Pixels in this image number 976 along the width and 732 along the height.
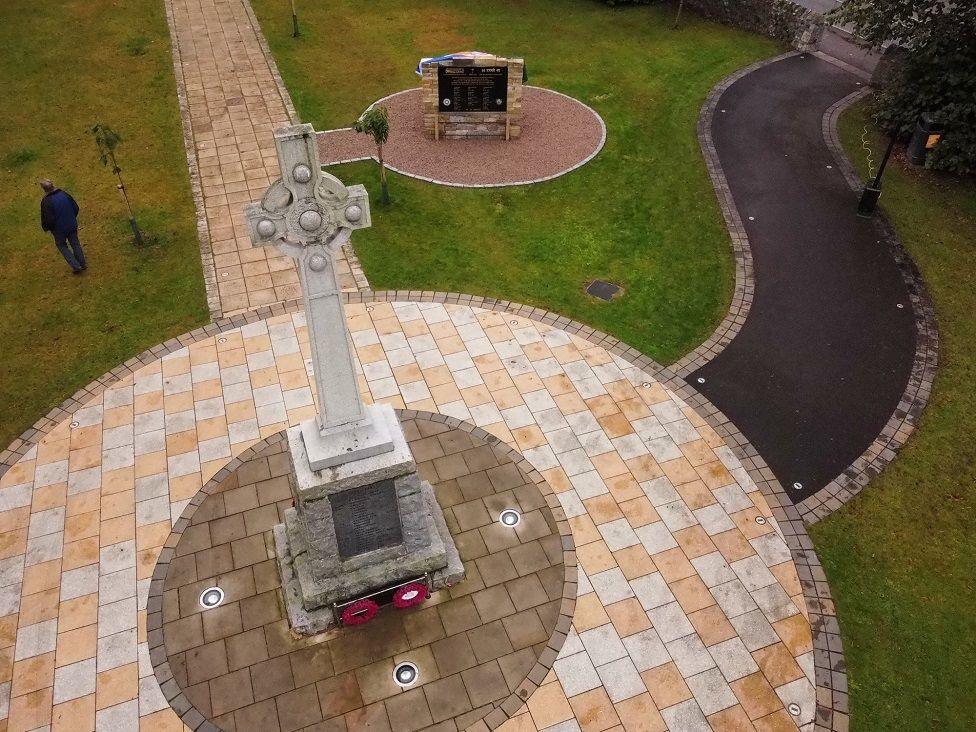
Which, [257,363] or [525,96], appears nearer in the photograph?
[257,363]

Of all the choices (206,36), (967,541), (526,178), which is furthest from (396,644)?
(206,36)

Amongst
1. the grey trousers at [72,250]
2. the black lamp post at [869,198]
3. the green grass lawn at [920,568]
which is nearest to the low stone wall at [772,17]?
the black lamp post at [869,198]

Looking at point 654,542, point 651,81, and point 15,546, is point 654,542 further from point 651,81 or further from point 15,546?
point 651,81

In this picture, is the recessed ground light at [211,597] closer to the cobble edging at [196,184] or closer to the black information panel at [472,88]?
the cobble edging at [196,184]

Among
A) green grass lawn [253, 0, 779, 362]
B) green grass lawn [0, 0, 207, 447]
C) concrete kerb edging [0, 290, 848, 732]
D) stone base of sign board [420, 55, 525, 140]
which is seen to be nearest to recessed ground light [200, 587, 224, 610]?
concrete kerb edging [0, 290, 848, 732]

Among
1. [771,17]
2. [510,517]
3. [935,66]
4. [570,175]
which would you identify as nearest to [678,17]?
[771,17]

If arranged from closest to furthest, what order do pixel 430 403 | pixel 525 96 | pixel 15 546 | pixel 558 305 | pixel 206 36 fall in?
pixel 15 546 < pixel 430 403 < pixel 558 305 < pixel 525 96 < pixel 206 36

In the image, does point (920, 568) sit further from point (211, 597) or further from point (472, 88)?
point (472, 88)
